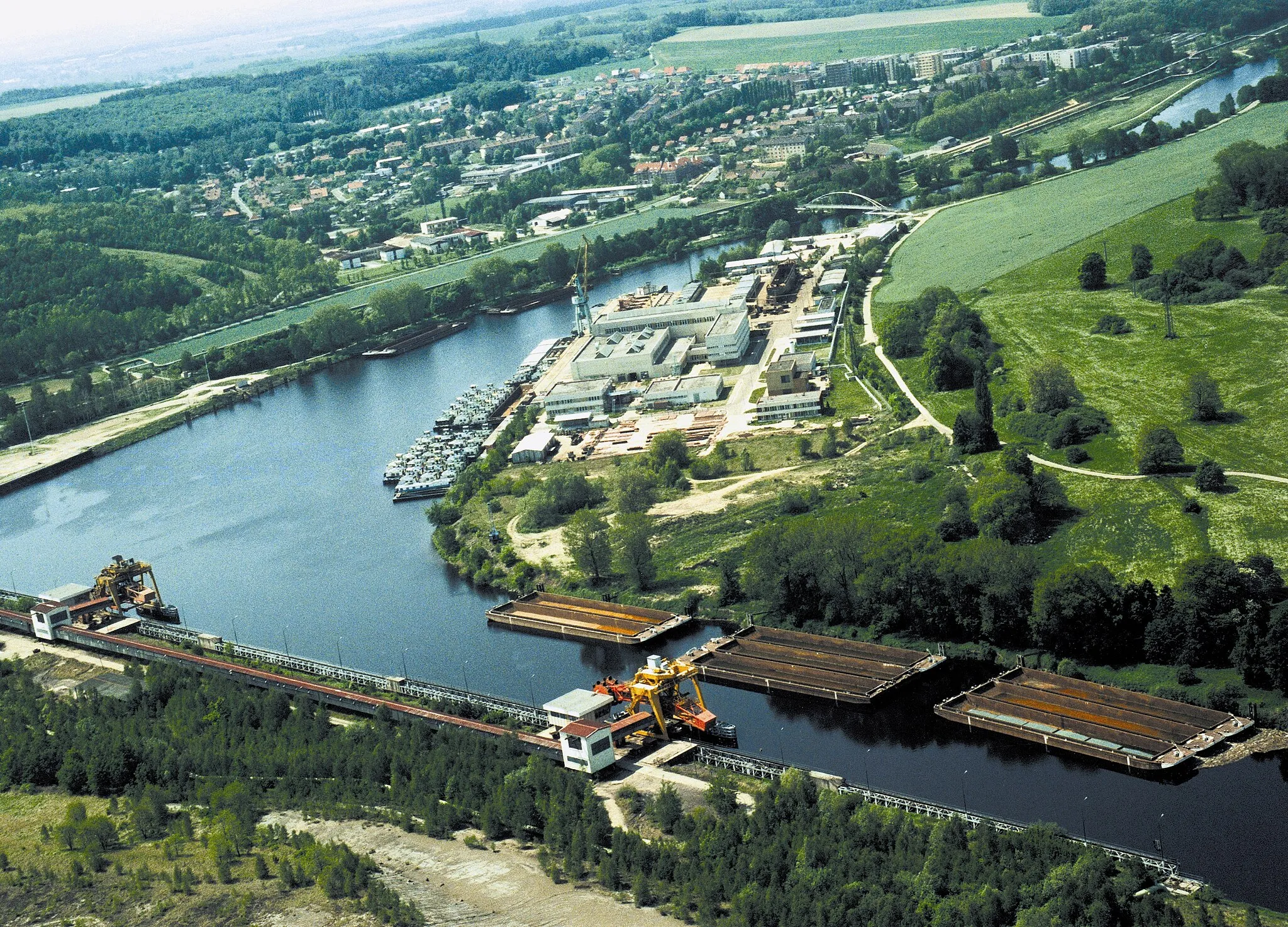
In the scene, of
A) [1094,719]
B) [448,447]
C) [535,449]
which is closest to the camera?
[1094,719]

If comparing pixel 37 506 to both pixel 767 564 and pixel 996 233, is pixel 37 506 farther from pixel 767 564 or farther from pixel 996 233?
pixel 996 233

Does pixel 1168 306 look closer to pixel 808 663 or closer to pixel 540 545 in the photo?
pixel 540 545

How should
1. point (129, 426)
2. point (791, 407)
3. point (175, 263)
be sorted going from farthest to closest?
point (175, 263), point (129, 426), point (791, 407)

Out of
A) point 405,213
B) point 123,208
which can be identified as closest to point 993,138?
point 405,213

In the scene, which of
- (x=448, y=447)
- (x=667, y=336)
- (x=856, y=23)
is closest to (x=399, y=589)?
(x=448, y=447)

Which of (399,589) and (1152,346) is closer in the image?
(399,589)

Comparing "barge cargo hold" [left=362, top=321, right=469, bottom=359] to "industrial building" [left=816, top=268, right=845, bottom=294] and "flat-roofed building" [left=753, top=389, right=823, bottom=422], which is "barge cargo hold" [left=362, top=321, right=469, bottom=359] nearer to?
"industrial building" [left=816, top=268, right=845, bottom=294]
